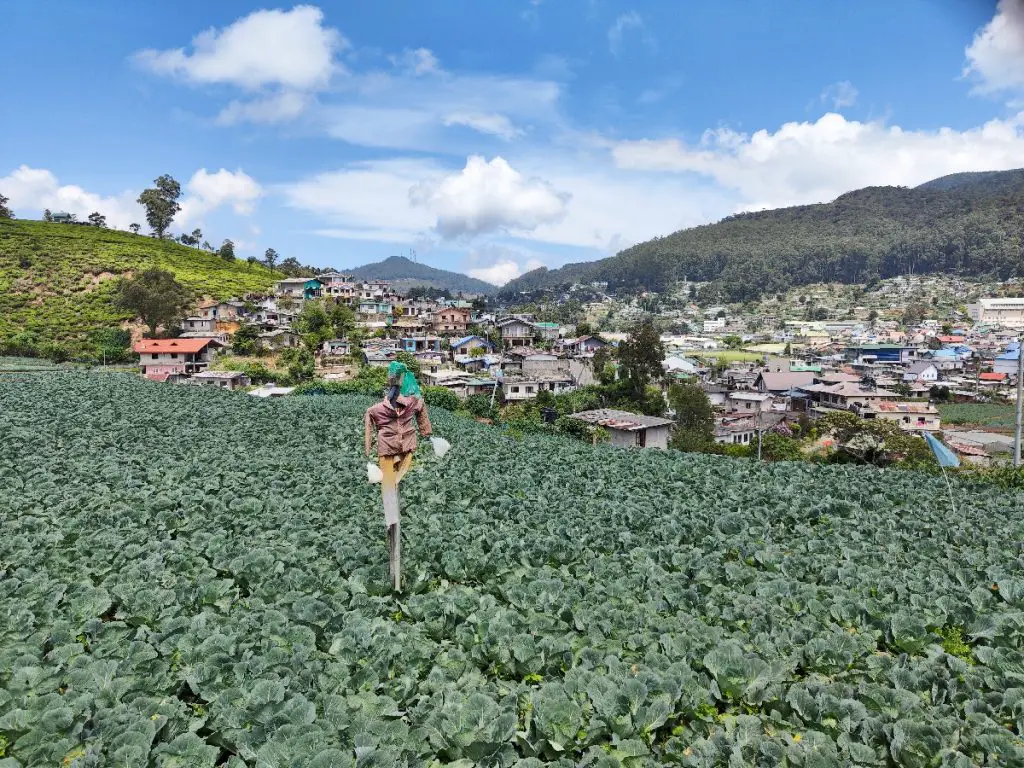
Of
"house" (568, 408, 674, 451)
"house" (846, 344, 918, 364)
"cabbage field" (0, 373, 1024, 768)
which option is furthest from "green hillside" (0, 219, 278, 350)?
"house" (846, 344, 918, 364)

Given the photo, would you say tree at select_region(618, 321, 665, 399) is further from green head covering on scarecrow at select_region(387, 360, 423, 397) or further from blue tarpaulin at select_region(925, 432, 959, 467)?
green head covering on scarecrow at select_region(387, 360, 423, 397)

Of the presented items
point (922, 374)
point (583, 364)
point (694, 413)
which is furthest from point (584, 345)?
point (922, 374)

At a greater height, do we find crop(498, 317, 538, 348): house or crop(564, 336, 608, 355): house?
crop(498, 317, 538, 348): house

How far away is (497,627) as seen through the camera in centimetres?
597

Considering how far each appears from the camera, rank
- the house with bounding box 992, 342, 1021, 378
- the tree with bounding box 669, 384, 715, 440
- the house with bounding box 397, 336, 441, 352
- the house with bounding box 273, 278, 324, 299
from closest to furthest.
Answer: the tree with bounding box 669, 384, 715, 440 → the house with bounding box 397, 336, 441, 352 → the house with bounding box 992, 342, 1021, 378 → the house with bounding box 273, 278, 324, 299

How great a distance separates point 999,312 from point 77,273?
188m

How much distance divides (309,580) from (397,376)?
277cm

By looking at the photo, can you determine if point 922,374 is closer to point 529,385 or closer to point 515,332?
point 515,332

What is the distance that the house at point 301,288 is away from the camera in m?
89.7

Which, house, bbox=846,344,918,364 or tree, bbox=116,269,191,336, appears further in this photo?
house, bbox=846,344,918,364

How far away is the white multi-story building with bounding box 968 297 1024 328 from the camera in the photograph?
139m

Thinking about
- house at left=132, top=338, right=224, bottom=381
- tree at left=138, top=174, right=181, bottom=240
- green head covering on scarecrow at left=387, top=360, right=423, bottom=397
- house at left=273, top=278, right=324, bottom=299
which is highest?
tree at left=138, top=174, right=181, bottom=240

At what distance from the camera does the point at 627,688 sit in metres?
4.77

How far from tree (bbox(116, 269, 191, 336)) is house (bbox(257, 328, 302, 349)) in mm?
9008
